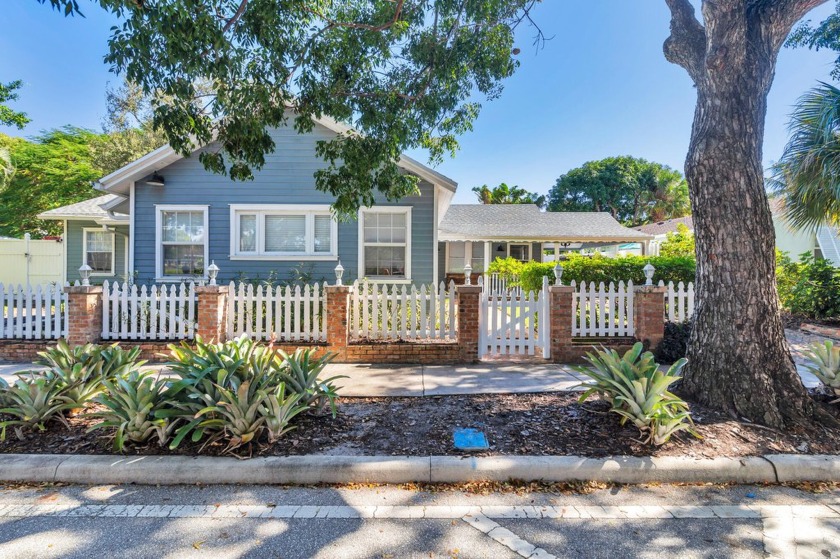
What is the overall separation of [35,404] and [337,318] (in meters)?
3.72

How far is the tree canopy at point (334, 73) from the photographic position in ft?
15.5

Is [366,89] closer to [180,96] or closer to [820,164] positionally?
[180,96]

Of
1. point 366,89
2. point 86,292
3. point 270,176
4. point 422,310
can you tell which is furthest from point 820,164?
point 86,292

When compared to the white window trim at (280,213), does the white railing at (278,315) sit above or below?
below

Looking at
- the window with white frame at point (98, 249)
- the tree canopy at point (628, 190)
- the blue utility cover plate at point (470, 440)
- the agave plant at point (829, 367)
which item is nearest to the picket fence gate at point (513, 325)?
the blue utility cover plate at point (470, 440)

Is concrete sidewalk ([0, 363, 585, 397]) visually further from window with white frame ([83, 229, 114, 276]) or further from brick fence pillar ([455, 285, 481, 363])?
window with white frame ([83, 229, 114, 276])

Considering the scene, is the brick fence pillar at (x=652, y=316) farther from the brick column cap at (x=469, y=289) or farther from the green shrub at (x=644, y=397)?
the green shrub at (x=644, y=397)

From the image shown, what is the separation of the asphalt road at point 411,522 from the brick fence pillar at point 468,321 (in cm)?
358

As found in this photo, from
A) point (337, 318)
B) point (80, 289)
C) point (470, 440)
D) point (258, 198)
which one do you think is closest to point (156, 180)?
point (258, 198)

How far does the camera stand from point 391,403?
191 inches

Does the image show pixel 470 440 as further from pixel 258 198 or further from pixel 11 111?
pixel 11 111

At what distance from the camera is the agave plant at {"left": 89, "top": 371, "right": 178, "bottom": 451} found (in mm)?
3486

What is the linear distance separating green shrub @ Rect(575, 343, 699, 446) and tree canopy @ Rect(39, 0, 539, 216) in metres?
4.34

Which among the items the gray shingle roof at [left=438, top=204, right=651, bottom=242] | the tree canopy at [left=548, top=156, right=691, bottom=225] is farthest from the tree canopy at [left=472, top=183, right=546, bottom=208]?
the gray shingle roof at [left=438, top=204, right=651, bottom=242]
